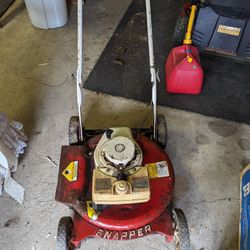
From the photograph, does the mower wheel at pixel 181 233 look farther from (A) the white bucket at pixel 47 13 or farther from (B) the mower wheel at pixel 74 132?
(A) the white bucket at pixel 47 13

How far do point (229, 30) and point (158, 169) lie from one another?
3.28ft

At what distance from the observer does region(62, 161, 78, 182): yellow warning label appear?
43.7 inches

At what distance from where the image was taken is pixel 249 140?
1.52 metres

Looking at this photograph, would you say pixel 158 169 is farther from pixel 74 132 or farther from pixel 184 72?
pixel 184 72

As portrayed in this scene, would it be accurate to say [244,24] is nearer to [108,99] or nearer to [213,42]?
[213,42]

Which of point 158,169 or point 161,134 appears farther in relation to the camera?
point 161,134

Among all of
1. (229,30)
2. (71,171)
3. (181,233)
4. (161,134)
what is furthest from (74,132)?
(229,30)

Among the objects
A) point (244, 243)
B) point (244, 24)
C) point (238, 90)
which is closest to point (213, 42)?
point (244, 24)

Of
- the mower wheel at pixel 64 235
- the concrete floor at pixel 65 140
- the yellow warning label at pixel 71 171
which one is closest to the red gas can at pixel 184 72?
the concrete floor at pixel 65 140

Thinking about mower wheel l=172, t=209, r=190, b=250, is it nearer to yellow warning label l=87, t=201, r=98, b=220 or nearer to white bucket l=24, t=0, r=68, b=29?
yellow warning label l=87, t=201, r=98, b=220

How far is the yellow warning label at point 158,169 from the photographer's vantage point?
1.11 meters

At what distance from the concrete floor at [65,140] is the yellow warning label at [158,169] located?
26cm

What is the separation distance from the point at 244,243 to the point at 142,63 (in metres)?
1.11

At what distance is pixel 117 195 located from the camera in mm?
947
